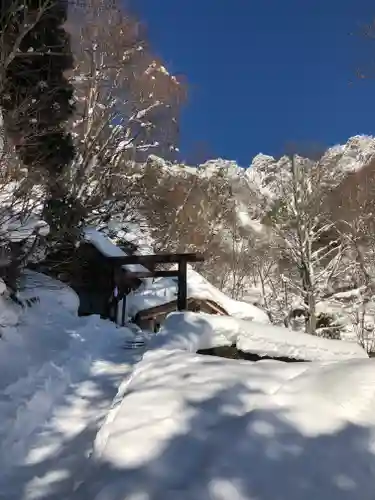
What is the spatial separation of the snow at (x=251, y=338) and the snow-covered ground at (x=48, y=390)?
3.69 feet

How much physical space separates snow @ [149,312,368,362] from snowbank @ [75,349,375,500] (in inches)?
182

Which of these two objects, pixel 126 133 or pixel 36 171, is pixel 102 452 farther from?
pixel 126 133

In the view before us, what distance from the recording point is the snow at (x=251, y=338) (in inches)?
343

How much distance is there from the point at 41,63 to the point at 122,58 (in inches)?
192

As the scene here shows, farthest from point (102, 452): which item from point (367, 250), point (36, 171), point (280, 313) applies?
point (367, 250)

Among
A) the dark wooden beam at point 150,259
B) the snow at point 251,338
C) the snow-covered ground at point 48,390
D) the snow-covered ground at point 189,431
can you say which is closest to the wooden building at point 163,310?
the dark wooden beam at point 150,259

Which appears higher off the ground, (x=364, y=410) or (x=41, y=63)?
(x=41, y=63)

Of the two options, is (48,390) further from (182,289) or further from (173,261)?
(173,261)

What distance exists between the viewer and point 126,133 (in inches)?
616

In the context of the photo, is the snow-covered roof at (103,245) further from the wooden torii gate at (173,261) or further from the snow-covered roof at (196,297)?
the snow-covered roof at (196,297)

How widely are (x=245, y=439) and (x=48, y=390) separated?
2.82m

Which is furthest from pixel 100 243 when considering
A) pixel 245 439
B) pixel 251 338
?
pixel 245 439

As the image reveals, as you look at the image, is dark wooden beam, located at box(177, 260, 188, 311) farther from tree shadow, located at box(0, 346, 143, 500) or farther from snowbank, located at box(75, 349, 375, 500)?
snowbank, located at box(75, 349, 375, 500)

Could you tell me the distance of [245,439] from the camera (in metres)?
2.98
